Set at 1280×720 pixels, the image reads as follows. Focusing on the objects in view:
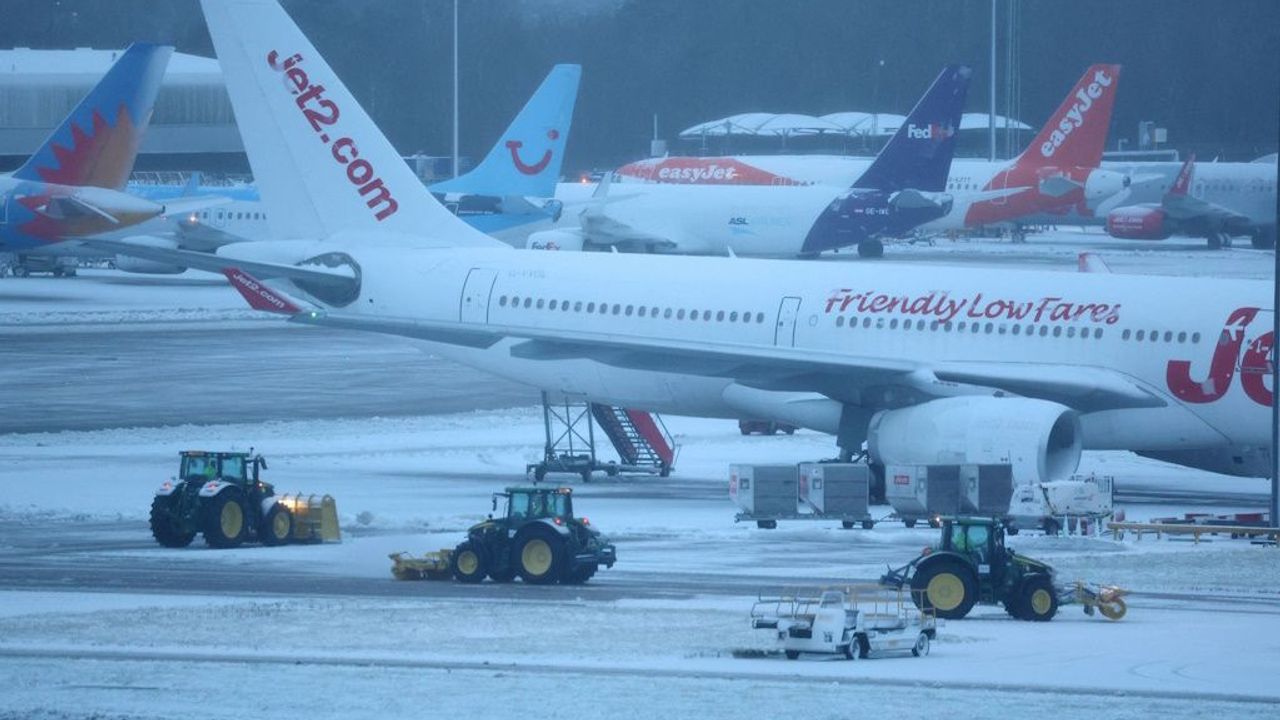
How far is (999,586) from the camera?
72.9 ft

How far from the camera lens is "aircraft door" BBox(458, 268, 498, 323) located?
37.8m

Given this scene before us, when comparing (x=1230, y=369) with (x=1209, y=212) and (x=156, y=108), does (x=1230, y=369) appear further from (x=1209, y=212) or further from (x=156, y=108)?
(x=156, y=108)

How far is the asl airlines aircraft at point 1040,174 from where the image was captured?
96438mm

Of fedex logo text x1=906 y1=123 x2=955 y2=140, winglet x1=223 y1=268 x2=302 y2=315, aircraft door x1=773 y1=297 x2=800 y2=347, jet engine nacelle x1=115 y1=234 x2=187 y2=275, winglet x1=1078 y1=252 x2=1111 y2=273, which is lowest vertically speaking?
aircraft door x1=773 y1=297 x2=800 y2=347

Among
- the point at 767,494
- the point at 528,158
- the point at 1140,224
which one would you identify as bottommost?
the point at 767,494

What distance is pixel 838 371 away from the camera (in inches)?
1309

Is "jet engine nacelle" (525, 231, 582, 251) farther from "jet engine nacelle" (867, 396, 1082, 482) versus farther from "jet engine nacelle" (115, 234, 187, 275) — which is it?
"jet engine nacelle" (867, 396, 1082, 482)

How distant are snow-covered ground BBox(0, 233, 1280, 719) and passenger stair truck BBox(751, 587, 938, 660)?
21cm

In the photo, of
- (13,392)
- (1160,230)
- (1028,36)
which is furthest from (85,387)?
(1028,36)

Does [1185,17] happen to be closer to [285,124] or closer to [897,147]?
[897,147]

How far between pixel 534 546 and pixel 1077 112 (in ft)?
250

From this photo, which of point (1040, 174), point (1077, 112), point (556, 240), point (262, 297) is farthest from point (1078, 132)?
point (262, 297)

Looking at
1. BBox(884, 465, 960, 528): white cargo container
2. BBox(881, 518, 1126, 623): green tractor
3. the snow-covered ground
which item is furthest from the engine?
BBox(881, 518, 1126, 623): green tractor

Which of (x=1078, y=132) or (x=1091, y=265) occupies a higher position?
(x=1078, y=132)
